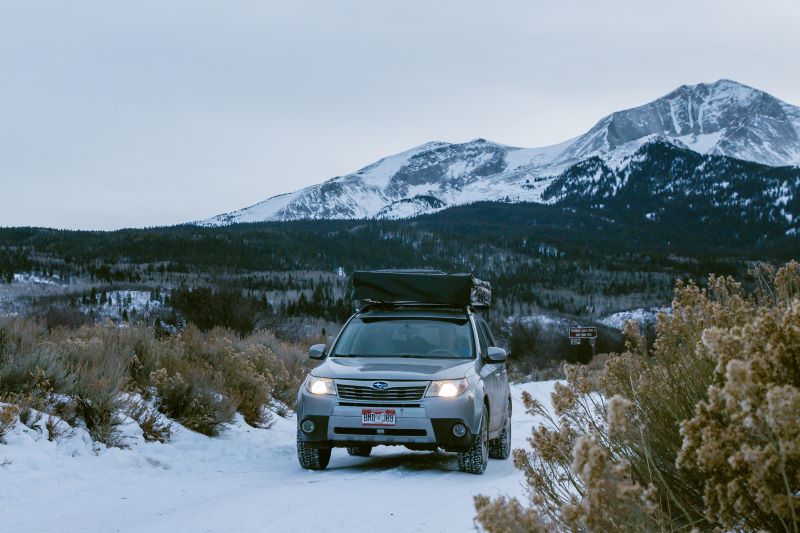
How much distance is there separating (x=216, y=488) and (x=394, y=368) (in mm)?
2191

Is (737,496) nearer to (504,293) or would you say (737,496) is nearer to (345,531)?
(345,531)

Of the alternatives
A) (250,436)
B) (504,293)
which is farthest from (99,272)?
(250,436)

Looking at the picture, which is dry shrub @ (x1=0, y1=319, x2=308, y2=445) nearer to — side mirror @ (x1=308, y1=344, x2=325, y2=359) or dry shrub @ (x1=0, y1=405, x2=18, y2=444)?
dry shrub @ (x1=0, y1=405, x2=18, y2=444)

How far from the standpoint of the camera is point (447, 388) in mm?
8586

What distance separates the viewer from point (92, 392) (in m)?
9.26

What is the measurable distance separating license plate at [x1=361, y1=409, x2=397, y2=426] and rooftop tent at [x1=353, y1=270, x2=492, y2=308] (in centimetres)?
252

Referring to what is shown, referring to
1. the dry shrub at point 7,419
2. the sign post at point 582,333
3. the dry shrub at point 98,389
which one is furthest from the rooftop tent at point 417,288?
the sign post at point 582,333

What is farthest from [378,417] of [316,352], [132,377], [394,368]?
[132,377]

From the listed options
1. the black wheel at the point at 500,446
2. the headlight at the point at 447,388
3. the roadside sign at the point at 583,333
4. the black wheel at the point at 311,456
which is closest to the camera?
the headlight at the point at 447,388

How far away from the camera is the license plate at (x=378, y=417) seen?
8.48 metres

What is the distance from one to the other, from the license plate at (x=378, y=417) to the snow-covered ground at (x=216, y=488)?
54cm

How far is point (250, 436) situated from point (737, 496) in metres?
9.64

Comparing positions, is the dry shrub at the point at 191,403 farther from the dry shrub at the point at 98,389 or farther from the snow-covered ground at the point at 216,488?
the dry shrub at the point at 98,389

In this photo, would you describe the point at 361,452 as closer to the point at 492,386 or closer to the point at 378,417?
the point at 492,386
